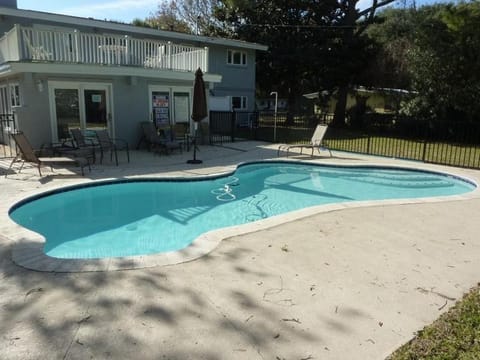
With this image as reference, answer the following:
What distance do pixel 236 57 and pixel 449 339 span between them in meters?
22.7

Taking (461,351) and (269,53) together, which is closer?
(461,351)

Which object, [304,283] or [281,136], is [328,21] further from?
[304,283]

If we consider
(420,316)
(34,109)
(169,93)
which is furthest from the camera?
(169,93)

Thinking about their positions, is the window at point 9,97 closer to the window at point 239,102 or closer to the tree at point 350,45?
the window at point 239,102

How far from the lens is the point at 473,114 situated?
56.9ft

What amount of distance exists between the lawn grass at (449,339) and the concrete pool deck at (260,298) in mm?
125

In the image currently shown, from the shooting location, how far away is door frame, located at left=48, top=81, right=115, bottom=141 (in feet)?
37.1

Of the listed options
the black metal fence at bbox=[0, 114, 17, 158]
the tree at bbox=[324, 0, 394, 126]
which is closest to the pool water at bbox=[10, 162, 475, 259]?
the black metal fence at bbox=[0, 114, 17, 158]

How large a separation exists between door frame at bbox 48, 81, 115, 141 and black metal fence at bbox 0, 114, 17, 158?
1146 millimetres

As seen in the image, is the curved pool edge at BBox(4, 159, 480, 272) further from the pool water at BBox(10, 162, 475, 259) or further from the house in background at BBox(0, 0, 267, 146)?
the house in background at BBox(0, 0, 267, 146)

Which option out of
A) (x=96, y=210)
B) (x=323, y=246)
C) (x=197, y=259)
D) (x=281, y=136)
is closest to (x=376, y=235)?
(x=323, y=246)

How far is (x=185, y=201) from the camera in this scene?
331 inches

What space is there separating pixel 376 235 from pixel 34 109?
10.3m

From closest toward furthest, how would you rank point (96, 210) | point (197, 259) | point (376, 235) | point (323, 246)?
1. point (197, 259)
2. point (323, 246)
3. point (376, 235)
4. point (96, 210)
